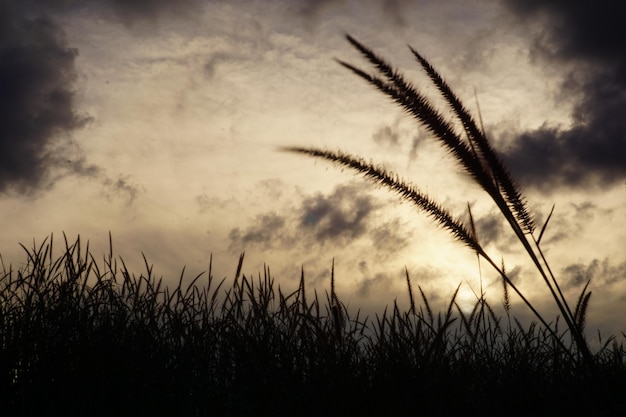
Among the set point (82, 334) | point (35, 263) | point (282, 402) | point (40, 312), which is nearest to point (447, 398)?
point (282, 402)

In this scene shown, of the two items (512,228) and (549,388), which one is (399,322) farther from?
(512,228)

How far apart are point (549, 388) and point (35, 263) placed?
3582mm

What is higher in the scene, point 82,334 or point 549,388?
point 82,334

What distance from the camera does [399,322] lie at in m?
4.52

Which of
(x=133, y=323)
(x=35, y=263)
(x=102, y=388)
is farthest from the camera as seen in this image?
(x=35, y=263)

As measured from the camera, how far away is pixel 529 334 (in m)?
4.98

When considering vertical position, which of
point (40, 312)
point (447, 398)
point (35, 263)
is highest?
point (35, 263)

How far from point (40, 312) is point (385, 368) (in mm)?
2126

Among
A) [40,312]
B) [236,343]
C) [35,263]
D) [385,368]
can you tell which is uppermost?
[35,263]

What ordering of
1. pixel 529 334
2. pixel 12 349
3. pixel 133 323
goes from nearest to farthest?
pixel 12 349 → pixel 133 323 → pixel 529 334

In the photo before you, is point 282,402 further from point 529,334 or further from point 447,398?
point 529,334

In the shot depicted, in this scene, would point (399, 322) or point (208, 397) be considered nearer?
point (208, 397)

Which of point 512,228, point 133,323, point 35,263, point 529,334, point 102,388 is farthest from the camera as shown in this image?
point 529,334

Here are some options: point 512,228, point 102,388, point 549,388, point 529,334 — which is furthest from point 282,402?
point 529,334
